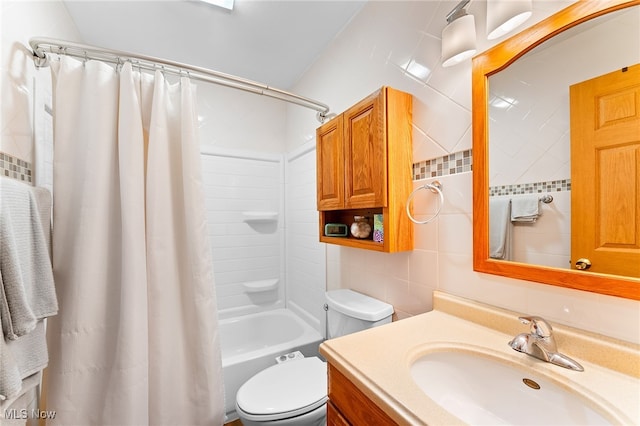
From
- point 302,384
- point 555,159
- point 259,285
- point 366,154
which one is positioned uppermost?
point 366,154

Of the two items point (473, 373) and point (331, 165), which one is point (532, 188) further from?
point (331, 165)

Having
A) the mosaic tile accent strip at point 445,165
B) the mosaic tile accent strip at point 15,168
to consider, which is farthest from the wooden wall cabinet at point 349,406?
the mosaic tile accent strip at point 15,168

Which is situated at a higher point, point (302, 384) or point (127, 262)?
point (127, 262)

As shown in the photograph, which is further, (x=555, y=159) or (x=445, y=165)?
(x=445, y=165)

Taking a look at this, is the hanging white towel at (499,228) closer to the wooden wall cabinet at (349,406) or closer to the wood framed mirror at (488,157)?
the wood framed mirror at (488,157)

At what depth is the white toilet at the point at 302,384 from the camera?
1.10m

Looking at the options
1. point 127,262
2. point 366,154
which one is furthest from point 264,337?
point 366,154

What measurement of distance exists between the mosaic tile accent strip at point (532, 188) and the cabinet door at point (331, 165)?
0.69m

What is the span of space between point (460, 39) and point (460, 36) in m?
0.01

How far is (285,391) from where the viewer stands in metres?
1.22

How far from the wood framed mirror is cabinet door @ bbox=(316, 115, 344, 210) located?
2.10 feet

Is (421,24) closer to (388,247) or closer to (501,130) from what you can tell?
(501,130)

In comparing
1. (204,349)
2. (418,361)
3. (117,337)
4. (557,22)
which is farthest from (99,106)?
(557,22)

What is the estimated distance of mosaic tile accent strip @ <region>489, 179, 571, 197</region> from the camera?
0.72 meters
